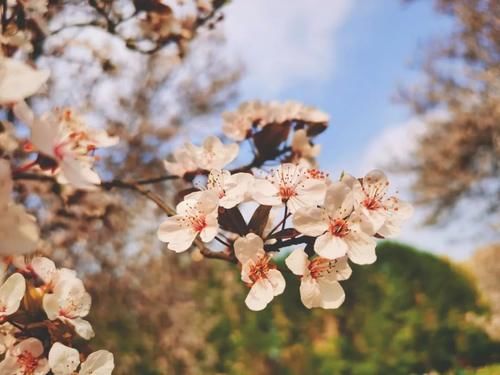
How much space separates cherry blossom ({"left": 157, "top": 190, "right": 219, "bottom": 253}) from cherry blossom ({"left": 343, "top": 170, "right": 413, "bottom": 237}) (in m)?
0.31

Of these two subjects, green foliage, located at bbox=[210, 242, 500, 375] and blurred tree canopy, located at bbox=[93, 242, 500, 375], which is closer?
blurred tree canopy, located at bbox=[93, 242, 500, 375]

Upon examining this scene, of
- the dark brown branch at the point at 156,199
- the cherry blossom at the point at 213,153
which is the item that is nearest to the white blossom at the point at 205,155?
the cherry blossom at the point at 213,153

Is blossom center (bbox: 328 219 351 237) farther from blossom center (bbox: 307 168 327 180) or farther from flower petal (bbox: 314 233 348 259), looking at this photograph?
blossom center (bbox: 307 168 327 180)

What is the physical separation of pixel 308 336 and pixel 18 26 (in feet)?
29.1

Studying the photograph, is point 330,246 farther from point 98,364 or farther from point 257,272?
point 98,364

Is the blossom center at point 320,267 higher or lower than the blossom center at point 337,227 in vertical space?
lower

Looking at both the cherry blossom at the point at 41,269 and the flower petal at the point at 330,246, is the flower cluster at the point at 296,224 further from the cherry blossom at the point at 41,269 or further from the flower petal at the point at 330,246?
the cherry blossom at the point at 41,269

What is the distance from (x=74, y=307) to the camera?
4.48ft

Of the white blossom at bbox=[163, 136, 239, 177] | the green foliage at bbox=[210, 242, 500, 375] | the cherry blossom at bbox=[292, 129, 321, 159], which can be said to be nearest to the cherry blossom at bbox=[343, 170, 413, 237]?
the white blossom at bbox=[163, 136, 239, 177]

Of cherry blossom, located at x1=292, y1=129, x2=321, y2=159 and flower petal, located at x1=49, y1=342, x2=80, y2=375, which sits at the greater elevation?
cherry blossom, located at x1=292, y1=129, x2=321, y2=159

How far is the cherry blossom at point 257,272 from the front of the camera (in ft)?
4.01

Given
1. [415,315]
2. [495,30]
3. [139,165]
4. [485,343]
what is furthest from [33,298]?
[495,30]

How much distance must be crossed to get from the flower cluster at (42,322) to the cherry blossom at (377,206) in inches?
25.9

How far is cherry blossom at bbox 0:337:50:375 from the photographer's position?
1.21 meters
